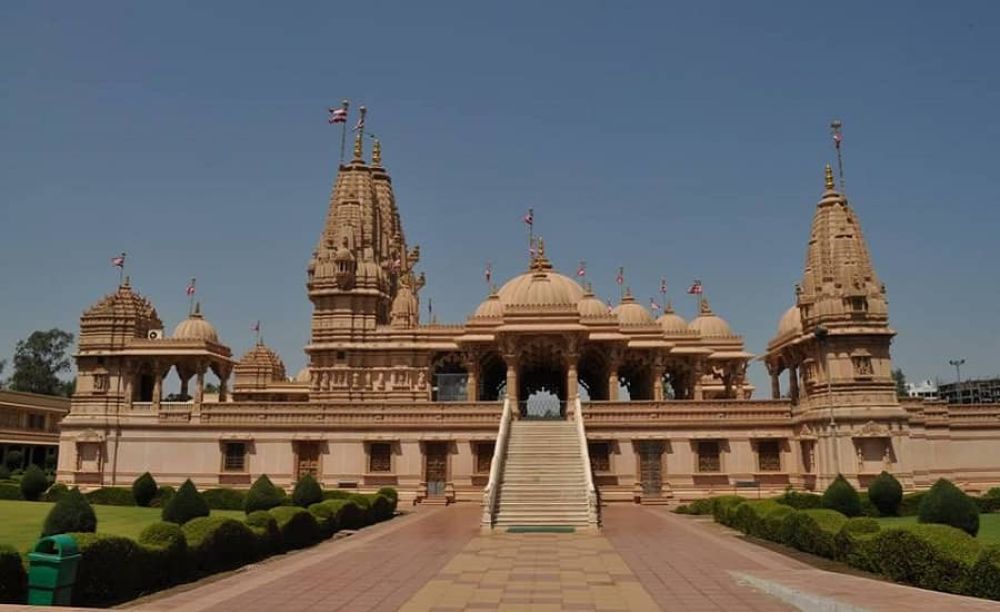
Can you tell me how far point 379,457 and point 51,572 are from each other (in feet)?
87.3

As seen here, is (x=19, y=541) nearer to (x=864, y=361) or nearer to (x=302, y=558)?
(x=302, y=558)

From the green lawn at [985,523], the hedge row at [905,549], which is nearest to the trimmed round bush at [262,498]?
the hedge row at [905,549]

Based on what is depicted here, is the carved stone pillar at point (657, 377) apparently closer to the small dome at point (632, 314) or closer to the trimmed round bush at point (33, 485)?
the small dome at point (632, 314)

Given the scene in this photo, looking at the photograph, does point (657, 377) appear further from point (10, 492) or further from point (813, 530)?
point (10, 492)

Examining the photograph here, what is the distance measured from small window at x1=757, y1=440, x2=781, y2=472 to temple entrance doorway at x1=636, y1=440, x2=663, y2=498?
4676 millimetres

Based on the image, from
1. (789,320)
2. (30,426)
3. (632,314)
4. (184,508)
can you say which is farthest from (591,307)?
(30,426)

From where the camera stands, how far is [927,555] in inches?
588

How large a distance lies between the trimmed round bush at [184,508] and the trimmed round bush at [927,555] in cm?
1738

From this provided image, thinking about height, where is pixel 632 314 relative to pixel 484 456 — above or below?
above

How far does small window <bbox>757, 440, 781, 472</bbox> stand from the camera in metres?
38.3

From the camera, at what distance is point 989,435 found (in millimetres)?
40656

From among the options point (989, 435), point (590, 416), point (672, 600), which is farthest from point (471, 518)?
point (989, 435)

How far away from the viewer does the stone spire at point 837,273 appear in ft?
122

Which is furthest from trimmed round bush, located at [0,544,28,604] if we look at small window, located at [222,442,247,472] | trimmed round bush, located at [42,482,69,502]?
small window, located at [222,442,247,472]
